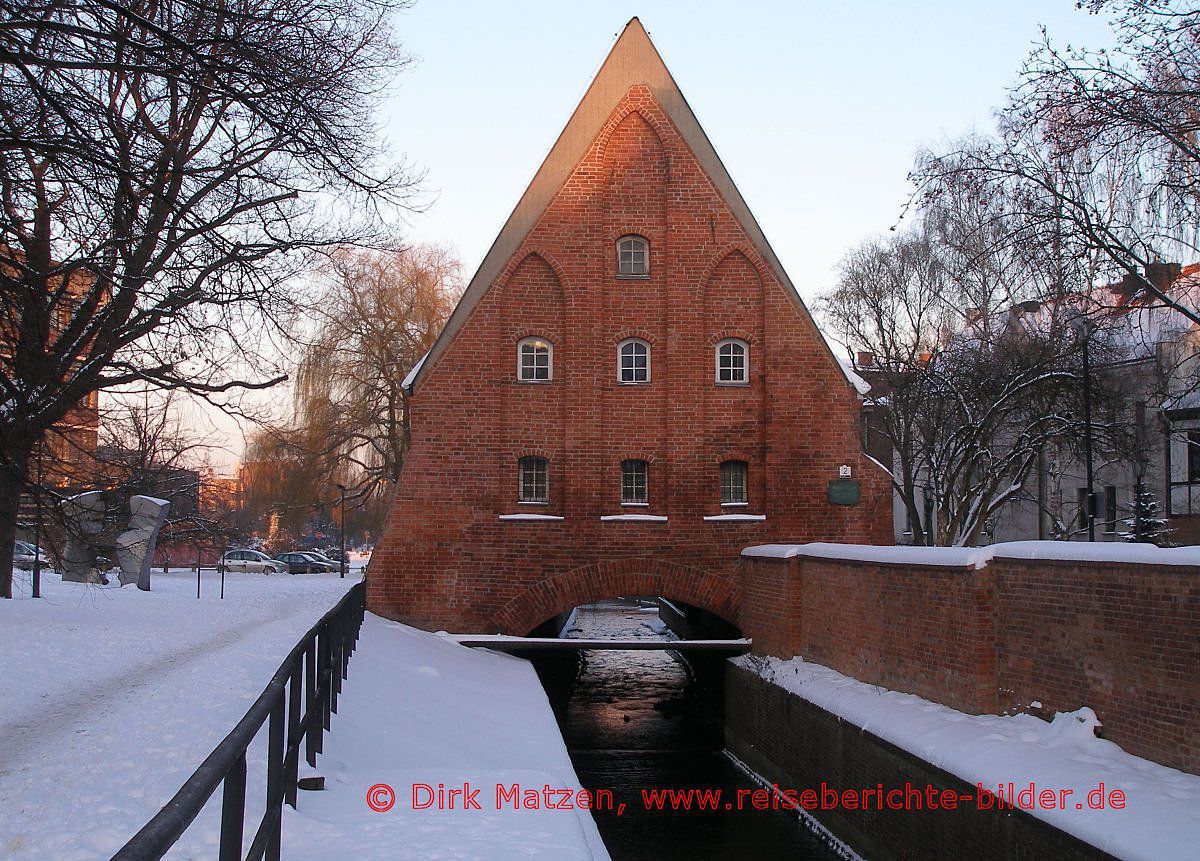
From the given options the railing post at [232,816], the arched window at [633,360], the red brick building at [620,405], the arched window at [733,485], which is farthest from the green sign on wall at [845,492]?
the railing post at [232,816]

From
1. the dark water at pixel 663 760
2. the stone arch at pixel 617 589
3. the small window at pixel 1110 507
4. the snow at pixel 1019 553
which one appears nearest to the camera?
the snow at pixel 1019 553

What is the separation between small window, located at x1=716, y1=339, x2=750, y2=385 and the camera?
21.1m

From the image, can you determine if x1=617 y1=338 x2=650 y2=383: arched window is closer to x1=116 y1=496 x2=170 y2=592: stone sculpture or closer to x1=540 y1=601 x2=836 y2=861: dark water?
x1=540 y1=601 x2=836 y2=861: dark water

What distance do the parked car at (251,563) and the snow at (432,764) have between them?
3553 centimetres

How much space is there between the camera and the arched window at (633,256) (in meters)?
21.0

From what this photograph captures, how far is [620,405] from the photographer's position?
68.2ft

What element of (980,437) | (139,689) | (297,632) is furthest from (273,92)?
(980,437)

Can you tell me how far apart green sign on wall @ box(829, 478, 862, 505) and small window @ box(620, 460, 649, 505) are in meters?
3.36

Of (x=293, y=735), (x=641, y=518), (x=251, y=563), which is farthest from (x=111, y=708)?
(x=251, y=563)

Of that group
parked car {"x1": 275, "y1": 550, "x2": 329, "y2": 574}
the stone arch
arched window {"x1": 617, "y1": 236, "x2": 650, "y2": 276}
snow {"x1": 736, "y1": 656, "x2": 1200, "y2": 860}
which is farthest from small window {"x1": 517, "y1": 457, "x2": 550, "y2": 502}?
parked car {"x1": 275, "y1": 550, "x2": 329, "y2": 574}

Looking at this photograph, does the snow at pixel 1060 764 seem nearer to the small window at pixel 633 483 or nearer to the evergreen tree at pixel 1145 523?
the small window at pixel 633 483

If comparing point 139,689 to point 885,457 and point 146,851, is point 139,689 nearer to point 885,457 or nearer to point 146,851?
point 146,851

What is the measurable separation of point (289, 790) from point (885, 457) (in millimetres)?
41321

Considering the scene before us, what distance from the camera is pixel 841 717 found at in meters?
13.5
